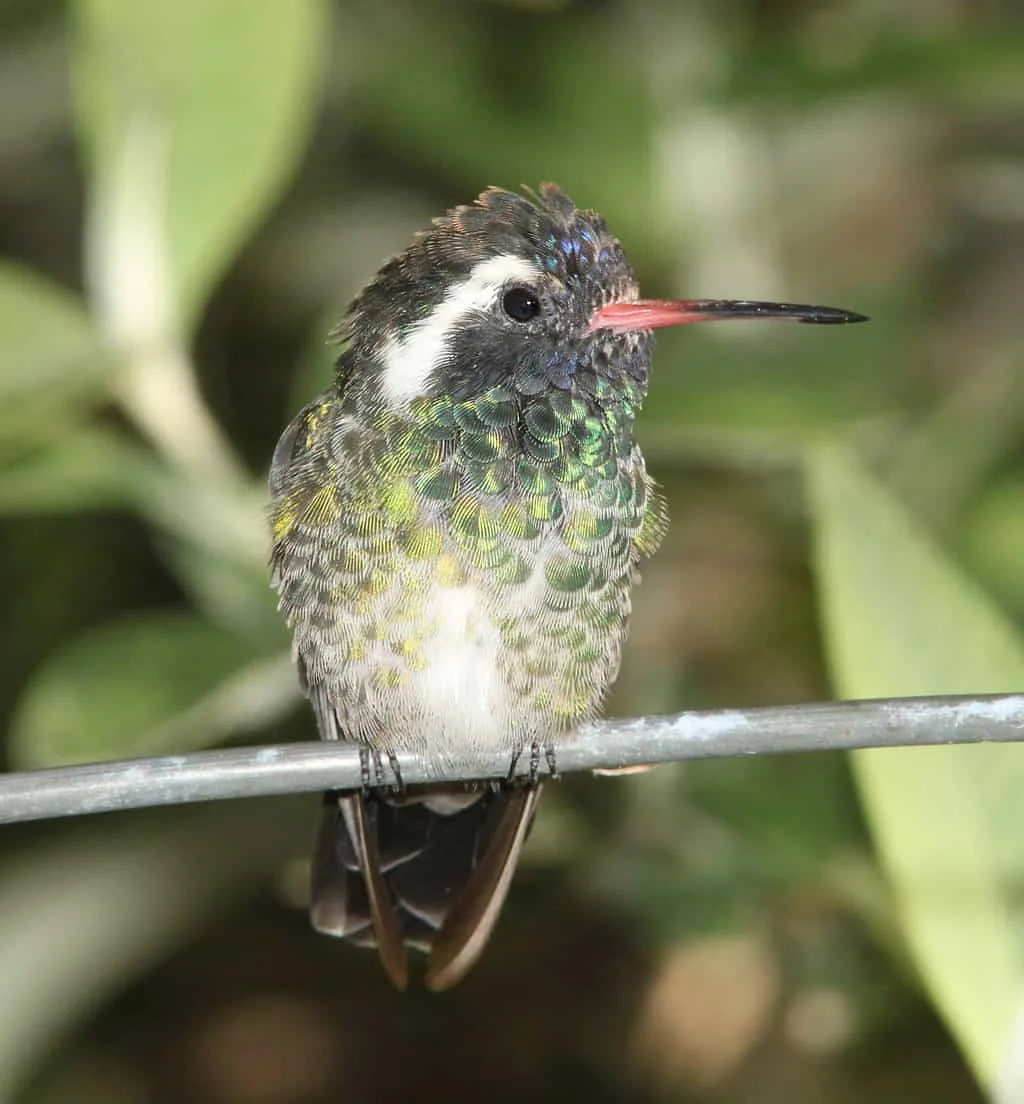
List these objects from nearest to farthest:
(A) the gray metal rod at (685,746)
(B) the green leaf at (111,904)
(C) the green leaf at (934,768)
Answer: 1. (A) the gray metal rod at (685,746)
2. (C) the green leaf at (934,768)
3. (B) the green leaf at (111,904)

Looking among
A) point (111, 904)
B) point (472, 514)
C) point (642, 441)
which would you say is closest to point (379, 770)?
point (472, 514)

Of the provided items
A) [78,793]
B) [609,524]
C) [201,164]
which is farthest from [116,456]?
[78,793]

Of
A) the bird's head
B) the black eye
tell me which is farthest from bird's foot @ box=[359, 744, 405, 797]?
the black eye

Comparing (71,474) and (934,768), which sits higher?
(71,474)

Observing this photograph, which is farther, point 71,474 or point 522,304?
point 71,474

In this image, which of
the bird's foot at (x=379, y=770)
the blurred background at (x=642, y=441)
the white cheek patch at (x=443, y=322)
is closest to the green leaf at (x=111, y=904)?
the blurred background at (x=642, y=441)

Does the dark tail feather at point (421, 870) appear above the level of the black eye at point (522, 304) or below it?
below

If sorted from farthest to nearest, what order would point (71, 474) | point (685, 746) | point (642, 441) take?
point (642, 441) → point (71, 474) → point (685, 746)

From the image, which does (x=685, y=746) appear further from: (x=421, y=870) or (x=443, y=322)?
(x=421, y=870)

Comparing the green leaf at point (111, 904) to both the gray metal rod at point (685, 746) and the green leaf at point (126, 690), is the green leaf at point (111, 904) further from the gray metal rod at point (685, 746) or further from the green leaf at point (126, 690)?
the gray metal rod at point (685, 746)
